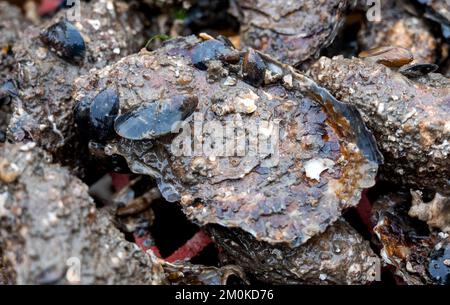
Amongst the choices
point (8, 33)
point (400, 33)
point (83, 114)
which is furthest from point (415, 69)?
point (8, 33)

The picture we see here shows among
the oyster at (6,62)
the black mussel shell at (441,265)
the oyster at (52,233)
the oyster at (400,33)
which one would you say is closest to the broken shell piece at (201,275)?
the oyster at (52,233)

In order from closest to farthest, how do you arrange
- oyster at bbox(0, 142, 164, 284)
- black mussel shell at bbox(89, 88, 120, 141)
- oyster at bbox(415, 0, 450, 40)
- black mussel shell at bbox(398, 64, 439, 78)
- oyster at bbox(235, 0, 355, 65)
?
oyster at bbox(0, 142, 164, 284) → black mussel shell at bbox(89, 88, 120, 141) → black mussel shell at bbox(398, 64, 439, 78) → oyster at bbox(235, 0, 355, 65) → oyster at bbox(415, 0, 450, 40)

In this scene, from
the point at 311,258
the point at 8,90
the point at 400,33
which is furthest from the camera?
the point at 400,33

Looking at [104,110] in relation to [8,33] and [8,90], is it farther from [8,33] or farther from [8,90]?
[8,33]

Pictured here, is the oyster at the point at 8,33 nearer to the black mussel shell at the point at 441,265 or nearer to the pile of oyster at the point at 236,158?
the pile of oyster at the point at 236,158

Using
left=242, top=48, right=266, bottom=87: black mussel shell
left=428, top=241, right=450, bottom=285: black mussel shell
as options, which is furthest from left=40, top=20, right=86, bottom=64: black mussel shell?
left=428, top=241, right=450, bottom=285: black mussel shell

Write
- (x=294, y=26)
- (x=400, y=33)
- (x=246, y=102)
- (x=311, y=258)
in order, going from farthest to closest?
(x=400, y=33) → (x=294, y=26) → (x=246, y=102) → (x=311, y=258)

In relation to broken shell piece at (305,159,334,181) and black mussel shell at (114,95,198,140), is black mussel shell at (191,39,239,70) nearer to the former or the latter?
black mussel shell at (114,95,198,140)
